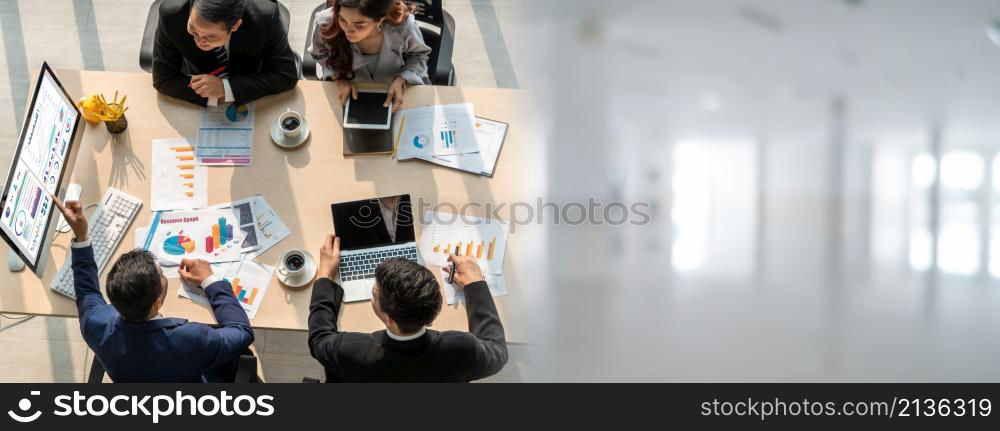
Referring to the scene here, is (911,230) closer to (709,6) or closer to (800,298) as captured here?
(800,298)

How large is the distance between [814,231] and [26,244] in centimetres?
228

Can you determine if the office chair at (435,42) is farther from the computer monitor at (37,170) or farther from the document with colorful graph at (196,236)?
the computer monitor at (37,170)

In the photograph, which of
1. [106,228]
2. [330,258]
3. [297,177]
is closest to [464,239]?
[330,258]

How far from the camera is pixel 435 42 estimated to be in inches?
73.5

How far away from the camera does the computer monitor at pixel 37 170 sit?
1325mm

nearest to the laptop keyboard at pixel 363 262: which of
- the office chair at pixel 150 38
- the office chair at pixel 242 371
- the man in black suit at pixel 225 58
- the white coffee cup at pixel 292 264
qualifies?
the white coffee cup at pixel 292 264

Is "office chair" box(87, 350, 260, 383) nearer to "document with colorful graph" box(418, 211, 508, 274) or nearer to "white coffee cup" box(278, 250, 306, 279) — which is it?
"white coffee cup" box(278, 250, 306, 279)

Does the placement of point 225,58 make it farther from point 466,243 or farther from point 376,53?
point 466,243

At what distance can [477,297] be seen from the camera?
1.55 m

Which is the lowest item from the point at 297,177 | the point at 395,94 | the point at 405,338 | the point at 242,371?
the point at 242,371

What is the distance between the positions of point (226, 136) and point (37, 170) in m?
0.44

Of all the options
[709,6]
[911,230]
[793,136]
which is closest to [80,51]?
[709,6]

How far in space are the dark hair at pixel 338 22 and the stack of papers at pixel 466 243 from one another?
0.49 meters

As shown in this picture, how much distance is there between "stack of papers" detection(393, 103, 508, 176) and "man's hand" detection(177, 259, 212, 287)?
58 centimetres
